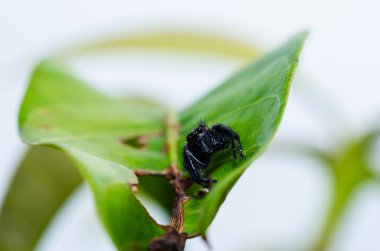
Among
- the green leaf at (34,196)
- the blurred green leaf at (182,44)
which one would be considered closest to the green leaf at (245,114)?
the green leaf at (34,196)

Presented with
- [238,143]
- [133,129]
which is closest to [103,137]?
[133,129]

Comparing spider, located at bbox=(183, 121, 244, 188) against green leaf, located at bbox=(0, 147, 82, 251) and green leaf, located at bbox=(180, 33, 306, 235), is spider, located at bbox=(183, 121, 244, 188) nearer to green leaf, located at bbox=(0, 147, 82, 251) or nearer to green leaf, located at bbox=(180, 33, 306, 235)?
green leaf, located at bbox=(180, 33, 306, 235)

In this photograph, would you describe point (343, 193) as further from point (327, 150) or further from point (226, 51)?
point (226, 51)

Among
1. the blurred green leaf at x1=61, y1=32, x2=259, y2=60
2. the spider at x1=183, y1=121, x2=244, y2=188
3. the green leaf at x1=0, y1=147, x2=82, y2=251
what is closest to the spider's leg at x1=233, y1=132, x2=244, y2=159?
the spider at x1=183, y1=121, x2=244, y2=188

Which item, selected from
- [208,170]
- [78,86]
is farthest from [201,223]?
[78,86]

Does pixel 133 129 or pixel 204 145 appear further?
pixel 133 129

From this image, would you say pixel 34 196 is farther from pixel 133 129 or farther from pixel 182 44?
pixel 182 44

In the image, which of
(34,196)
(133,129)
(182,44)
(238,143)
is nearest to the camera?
(238,143)

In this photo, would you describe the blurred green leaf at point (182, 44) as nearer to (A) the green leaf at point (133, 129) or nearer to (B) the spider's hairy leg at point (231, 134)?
(A) the green leaf at point (133, 129)

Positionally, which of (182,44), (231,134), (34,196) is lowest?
(34,196)
